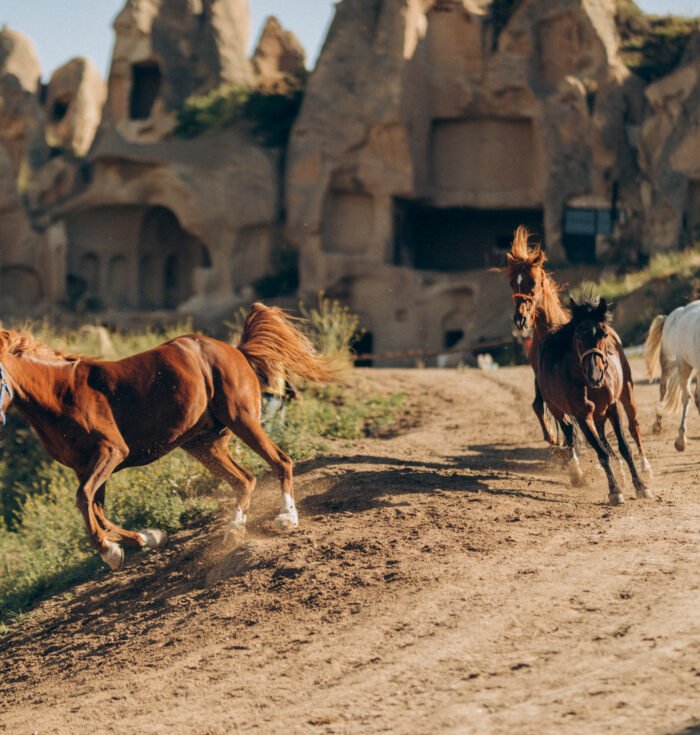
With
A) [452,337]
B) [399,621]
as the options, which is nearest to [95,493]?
[399,621]

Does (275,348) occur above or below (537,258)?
below

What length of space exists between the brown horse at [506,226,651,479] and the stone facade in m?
19.5

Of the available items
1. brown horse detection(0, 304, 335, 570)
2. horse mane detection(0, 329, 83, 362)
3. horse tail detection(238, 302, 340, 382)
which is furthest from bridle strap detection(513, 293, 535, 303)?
horse mane detection(0, 329, 83, 362)

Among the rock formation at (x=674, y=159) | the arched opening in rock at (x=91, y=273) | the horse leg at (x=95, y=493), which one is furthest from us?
the arched opening in rock at (x=91, y=273)

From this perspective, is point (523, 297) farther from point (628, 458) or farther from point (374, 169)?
point (374, 169)

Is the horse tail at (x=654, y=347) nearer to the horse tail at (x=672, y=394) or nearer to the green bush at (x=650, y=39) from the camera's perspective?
the horse tail at (x=672, y=394)

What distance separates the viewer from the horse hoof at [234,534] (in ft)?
31.7

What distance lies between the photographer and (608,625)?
6.82 meters

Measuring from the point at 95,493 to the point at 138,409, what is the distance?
804mm

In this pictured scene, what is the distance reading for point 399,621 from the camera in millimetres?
7555

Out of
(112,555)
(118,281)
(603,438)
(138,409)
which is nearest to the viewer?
(112,555)

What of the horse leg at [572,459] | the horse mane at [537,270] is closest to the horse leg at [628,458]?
the horse leg at [572,459]

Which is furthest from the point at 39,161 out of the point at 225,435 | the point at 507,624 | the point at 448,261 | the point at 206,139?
the point at 507,624

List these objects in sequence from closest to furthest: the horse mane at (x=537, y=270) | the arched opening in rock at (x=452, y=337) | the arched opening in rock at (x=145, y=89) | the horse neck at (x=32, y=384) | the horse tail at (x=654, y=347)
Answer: the horse neck at (x=32, y=384)
the horse mane at (x=537, y=270)
the horse tail at (x=654, y=347)
the arched opening in rock at (x=452, y=337)
the arched opening in rock at (x=145, y=89)
